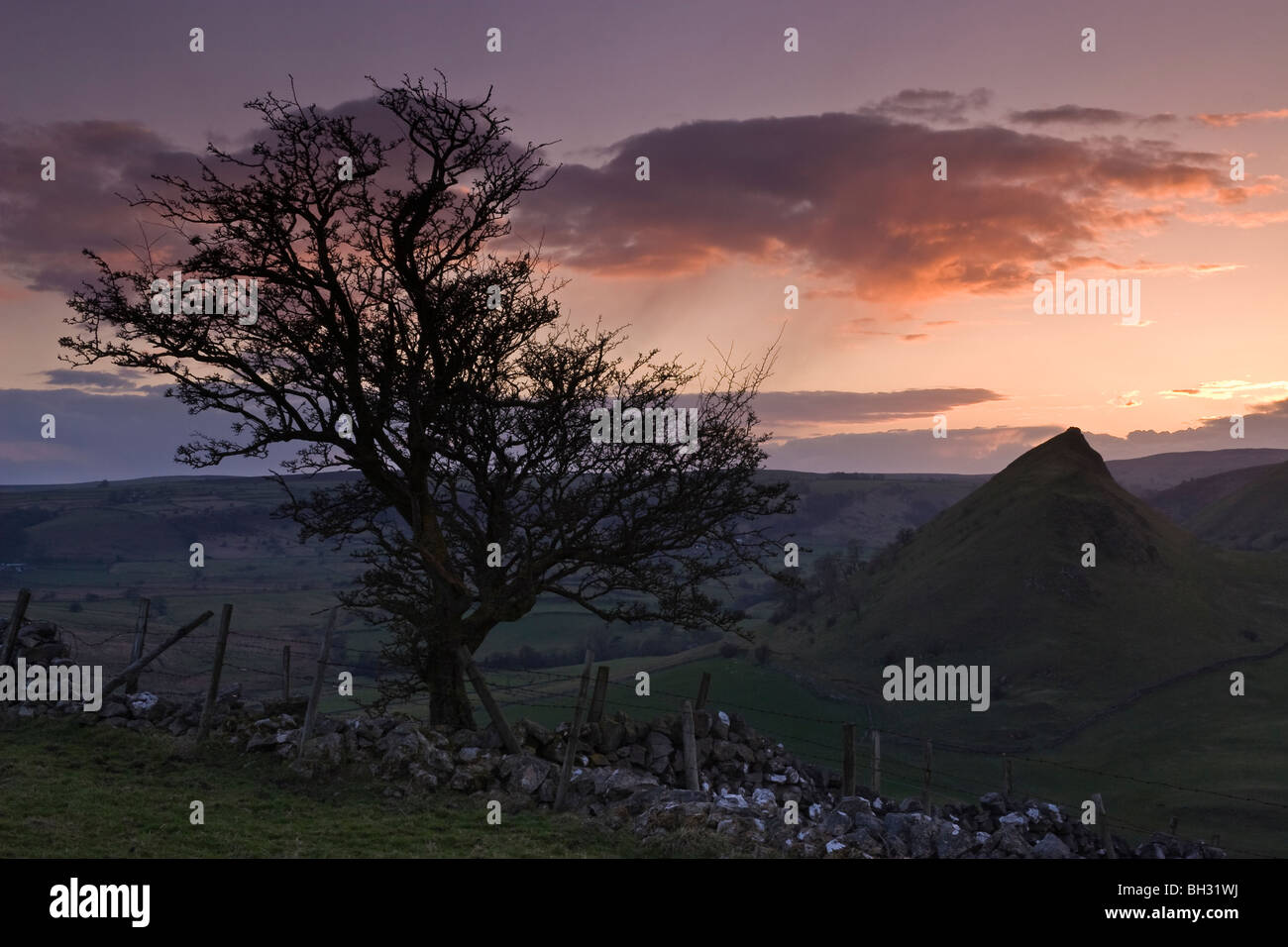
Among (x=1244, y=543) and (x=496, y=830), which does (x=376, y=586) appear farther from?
(x=1244, y=543)

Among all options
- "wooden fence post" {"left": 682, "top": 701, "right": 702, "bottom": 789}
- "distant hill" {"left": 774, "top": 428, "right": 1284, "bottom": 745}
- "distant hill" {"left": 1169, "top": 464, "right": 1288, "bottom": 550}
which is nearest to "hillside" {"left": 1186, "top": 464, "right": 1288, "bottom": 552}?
"distant hill" {"left": 1169, "top": 464, "right": 1288, "bottom": 550}

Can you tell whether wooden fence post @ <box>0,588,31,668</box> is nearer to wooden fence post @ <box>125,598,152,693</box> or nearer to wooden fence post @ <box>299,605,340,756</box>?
wooden fence post @ <box>125,598,152,693</box>

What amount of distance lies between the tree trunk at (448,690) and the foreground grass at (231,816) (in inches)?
168

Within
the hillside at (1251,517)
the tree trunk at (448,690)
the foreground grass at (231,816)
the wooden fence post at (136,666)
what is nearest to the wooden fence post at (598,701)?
the tree trunk at (448,690)

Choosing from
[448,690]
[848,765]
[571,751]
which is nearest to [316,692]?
[448,690]

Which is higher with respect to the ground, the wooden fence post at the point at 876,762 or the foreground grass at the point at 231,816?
the foreground grass at the point at 231,816

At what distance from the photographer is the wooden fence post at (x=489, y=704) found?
22.0 metres

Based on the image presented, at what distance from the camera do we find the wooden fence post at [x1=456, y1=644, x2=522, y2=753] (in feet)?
72.1

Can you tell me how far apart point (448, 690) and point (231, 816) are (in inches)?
299

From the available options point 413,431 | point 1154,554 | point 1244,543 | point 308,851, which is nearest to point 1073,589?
point 1154,554

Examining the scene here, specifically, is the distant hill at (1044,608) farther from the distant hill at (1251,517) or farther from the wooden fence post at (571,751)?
the wooden fence post at (571,751)

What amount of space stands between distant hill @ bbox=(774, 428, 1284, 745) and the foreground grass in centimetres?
5966

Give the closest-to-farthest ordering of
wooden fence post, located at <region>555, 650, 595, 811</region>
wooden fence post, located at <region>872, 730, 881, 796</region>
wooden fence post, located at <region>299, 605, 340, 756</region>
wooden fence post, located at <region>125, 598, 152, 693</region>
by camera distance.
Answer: wooden fence post, located at <region>555, 650, 595, 811</region>, wooden fence post, located at <region>299, 605, 340, 756</region>, wooden fence post, located at <region>125, 598, 152, 693</region>, wooden fence post, located at <region>872, 730, 881, 796</region>

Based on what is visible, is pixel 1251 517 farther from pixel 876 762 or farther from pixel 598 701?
pixel 598 701
